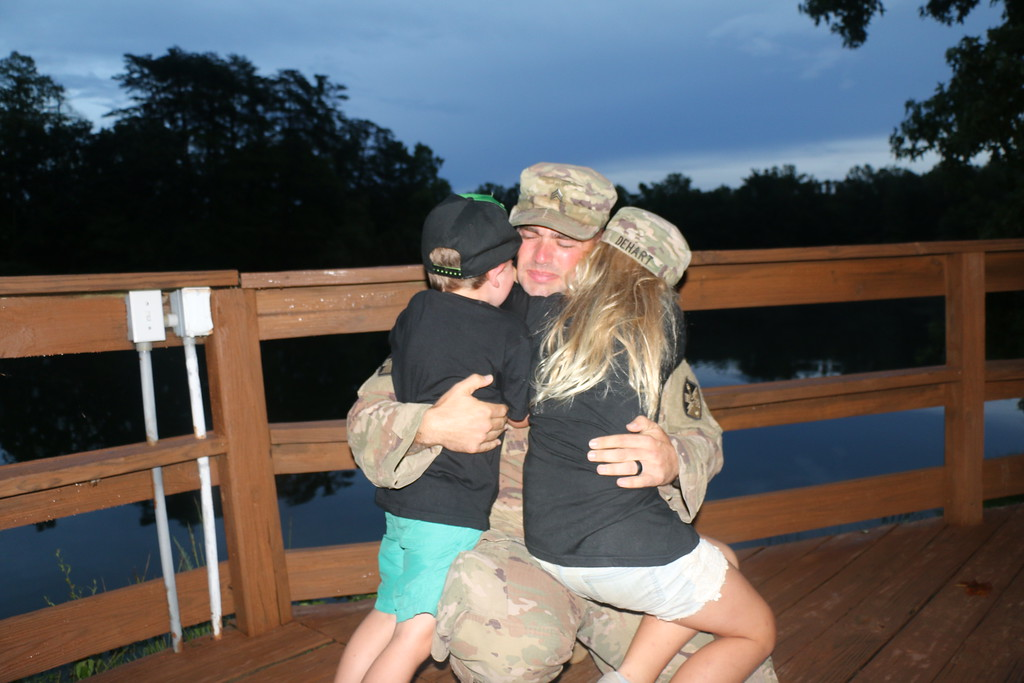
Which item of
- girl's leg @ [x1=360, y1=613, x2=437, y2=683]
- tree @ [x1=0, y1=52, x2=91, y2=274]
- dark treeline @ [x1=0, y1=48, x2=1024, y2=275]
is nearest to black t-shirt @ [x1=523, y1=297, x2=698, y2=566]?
girl's leg @ [x1=360, y1=613, x2=437, y2=683]

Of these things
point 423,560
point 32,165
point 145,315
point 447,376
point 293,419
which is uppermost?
point 32,165

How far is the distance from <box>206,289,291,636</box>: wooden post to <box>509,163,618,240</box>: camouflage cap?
1004 mm

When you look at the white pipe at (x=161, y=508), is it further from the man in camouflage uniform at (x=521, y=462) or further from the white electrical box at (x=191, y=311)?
the man in camouflage uniform at (x=521, y=462)

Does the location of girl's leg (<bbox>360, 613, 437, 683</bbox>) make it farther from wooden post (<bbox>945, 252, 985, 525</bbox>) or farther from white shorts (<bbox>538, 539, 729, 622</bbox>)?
wooden post (<bbox>945, 252, 985, 525</bbox>)

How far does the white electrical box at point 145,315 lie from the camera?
7.50 ft

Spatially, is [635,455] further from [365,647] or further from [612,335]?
[365,647]

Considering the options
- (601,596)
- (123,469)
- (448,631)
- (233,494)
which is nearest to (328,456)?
(233,494)

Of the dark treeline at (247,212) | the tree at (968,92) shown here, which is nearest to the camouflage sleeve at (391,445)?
the tree at (968,92)

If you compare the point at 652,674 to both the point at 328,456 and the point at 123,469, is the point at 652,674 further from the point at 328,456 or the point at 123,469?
the point at 123,469

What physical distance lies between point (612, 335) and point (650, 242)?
29 cm

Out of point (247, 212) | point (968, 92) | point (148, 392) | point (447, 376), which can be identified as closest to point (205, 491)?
point (148, 392)

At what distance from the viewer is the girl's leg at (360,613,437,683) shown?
174 cm

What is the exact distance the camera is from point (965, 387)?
3.42 m

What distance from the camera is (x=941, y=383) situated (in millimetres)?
3438
